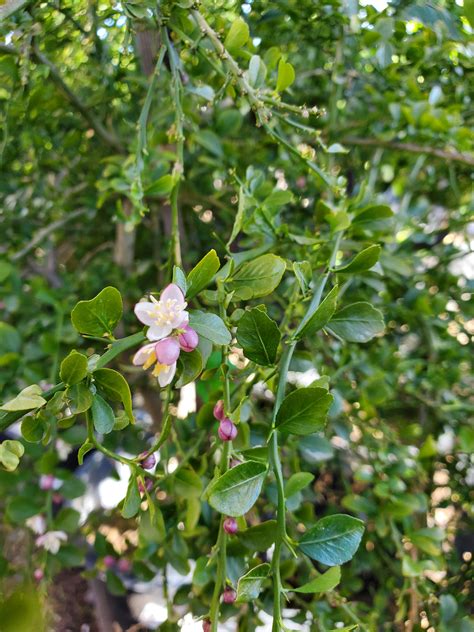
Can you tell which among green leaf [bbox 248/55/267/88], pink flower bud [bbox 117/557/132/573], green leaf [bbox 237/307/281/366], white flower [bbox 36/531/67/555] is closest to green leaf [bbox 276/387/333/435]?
green leaf [bbox 237/307/281/366]

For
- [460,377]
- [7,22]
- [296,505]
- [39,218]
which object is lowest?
[460,377]

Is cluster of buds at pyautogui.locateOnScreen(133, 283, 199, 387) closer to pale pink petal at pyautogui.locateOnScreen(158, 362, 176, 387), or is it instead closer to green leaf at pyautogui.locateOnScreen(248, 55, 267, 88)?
pale pink petal at pyautogui.locateOnScreen(158, 362, 176, 387)

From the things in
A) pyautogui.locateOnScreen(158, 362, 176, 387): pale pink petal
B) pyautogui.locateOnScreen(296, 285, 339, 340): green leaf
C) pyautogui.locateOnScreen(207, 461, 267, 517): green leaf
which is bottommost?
pyautogui.locateOnScreen(207, 461, 267, 517): green leaf

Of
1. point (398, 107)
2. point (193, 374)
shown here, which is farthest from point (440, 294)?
point (193, 374)

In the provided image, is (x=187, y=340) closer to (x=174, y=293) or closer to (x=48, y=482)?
(x=174, y=293)

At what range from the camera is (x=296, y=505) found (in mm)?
395

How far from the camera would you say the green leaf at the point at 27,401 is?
0.23 meters

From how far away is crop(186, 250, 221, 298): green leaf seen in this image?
25 cm

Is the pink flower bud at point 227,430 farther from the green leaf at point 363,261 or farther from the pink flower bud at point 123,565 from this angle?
the pink flower bud at point 123,565

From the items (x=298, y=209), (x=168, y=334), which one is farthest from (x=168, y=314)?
(x=298, y=209)

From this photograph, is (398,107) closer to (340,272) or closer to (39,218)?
(340,272)

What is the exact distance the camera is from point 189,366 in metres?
0.26

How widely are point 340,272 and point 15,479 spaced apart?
1.25 ft

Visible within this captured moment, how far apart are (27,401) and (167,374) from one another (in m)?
0.06
